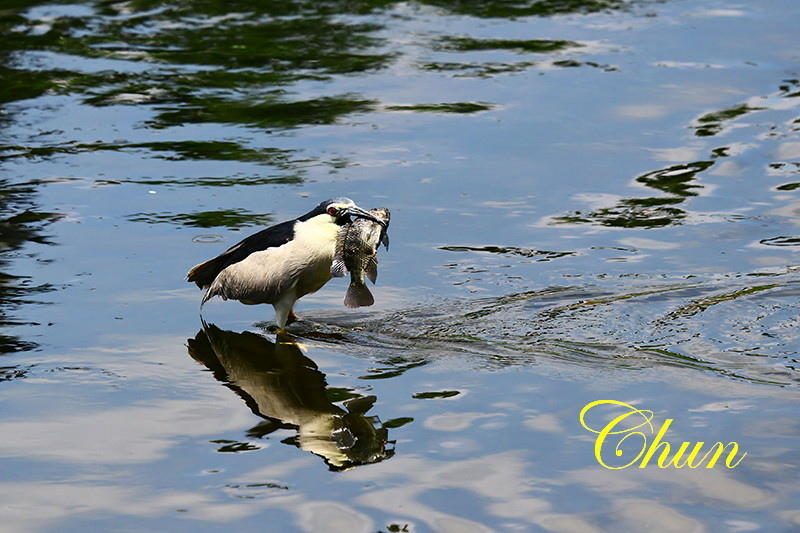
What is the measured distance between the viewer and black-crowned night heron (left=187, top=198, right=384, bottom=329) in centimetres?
805

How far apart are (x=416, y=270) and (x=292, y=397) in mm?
2127

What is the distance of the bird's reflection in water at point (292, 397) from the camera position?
635cm

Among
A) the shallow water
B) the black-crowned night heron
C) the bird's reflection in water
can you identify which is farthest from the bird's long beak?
the bird's reflection in water

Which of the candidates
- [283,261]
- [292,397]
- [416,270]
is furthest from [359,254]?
[416,270]

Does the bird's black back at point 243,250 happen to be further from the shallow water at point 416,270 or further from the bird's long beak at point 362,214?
the bird's long beak at point 362,214

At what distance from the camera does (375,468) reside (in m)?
6.07

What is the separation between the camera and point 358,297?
7812mm

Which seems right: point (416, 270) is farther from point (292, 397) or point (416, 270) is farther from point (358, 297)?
point (292, 397)

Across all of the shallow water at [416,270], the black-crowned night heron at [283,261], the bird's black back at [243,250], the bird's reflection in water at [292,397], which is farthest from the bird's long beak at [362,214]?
the bird's reflection in water at [292,397]

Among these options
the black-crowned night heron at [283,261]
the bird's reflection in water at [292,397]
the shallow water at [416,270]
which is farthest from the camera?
the black-crowned night heron at [283,261]

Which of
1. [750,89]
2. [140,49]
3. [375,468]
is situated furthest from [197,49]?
[375,468]

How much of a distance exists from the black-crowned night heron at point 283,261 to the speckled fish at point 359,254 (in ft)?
0.62

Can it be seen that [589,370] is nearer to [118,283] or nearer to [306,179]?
[118,283]

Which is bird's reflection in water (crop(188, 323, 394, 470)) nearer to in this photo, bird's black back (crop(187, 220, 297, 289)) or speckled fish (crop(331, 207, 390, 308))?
bird's black back (crop(187, 220, 297, 289))
